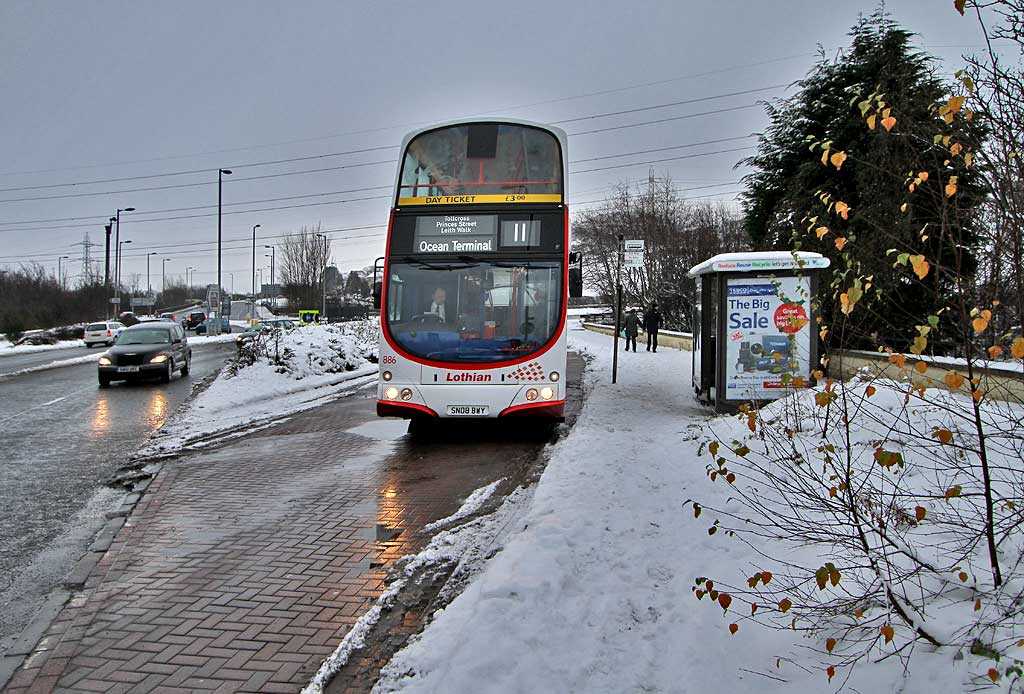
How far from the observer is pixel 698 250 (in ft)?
136

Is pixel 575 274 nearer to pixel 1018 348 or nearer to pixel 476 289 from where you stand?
pixel 476 289

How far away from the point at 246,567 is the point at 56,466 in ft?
18.5

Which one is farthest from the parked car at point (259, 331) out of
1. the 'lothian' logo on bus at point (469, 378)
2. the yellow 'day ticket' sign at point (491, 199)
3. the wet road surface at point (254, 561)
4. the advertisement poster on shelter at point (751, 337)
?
the advertisement poster on shelter at point (751, 337)

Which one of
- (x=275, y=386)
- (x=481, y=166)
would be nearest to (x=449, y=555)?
(x=481, y=166)

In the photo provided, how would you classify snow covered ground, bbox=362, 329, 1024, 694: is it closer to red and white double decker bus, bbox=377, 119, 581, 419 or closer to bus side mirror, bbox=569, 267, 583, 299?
red and white double decker bus, bbox=377, 119, 581, 419

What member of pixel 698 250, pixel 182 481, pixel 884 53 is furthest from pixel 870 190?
pixel 698 250

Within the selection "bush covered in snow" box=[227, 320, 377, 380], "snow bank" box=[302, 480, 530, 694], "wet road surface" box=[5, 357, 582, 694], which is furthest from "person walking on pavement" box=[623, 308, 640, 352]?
"snow bank" box=[302, 480, 530, 694]

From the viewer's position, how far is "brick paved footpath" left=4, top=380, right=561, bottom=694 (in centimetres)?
404

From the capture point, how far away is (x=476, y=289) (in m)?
10.5

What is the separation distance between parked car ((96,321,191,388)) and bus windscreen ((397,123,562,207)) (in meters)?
12.6

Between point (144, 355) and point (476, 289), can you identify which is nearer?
point (476, 289)

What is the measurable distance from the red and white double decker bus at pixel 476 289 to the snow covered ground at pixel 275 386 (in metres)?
3.78

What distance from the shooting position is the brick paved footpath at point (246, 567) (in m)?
4.04

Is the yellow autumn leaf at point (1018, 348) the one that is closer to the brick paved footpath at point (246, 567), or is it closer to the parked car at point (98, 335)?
the brick paved footpath at point (246, 567)
